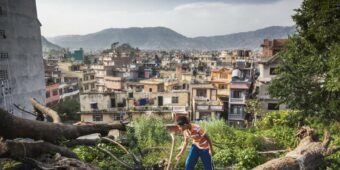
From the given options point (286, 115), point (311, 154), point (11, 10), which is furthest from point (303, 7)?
point (11, 10)

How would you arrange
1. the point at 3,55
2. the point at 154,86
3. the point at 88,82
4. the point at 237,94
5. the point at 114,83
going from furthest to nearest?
the point at 88,82
the point at 114,83
the point at 154,86
the point at 237,94
the point at 3,55

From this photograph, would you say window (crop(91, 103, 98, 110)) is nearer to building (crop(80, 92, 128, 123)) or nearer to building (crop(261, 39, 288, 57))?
building (crop(80, 92, 128, 123))

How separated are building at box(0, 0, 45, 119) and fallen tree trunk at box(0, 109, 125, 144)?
688 inches

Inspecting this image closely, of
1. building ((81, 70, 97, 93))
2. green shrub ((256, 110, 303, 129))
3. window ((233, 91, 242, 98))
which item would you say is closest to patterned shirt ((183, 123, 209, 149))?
green shrub ((256, 110, 303, 129))

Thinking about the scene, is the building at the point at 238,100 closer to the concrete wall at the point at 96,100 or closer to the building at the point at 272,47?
the building at the point at 272,47

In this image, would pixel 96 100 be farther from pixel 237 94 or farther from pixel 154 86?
pixel 237 94

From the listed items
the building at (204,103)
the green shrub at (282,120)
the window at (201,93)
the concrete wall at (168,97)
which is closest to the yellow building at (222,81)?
the building at (204,103)

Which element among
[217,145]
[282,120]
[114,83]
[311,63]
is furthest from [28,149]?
[114,83]

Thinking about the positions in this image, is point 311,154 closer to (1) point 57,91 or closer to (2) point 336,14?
(2) point 336,14

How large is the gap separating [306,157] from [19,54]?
2302cm

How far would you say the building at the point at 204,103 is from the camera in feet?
121

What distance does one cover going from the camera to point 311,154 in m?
9.04

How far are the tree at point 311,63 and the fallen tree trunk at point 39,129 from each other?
1207 cm

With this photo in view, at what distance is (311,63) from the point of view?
53.0 ft
